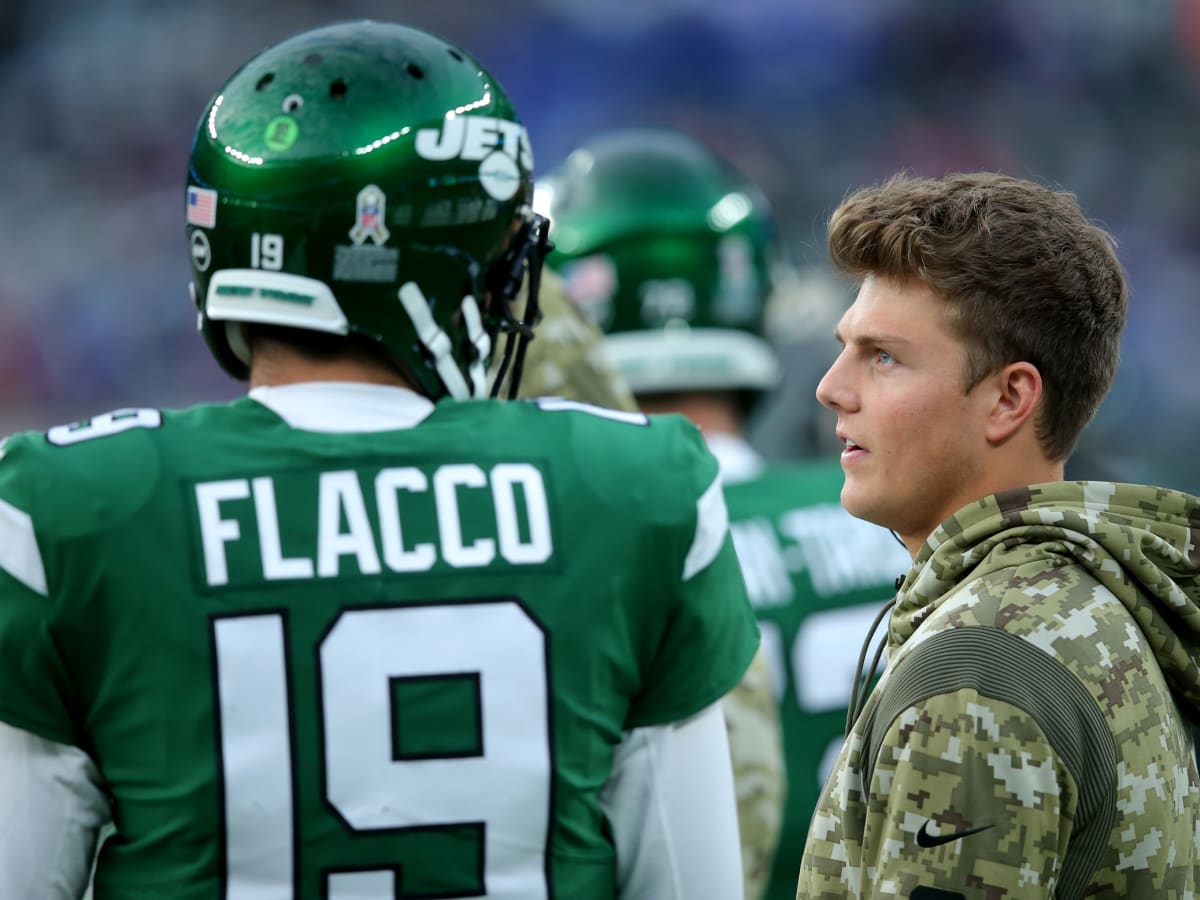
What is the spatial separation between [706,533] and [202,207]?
2.49ft

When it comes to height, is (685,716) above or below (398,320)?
below

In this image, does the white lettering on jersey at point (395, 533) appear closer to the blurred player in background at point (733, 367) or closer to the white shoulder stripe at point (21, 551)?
the white shoulder stripe at point (21, 551)

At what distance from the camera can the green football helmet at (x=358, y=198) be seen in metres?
1.95

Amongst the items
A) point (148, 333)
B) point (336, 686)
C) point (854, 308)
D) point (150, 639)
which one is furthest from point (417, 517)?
point (148, 333)

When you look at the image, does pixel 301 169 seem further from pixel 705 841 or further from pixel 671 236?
pixel 671 236

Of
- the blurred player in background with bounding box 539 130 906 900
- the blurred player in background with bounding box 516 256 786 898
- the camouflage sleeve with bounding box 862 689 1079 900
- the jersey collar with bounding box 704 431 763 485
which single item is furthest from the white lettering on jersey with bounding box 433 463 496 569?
the jersey collar with bounding box 704 431 763 485

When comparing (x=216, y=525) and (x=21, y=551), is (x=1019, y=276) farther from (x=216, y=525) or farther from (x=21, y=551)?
(x=21, y=551)

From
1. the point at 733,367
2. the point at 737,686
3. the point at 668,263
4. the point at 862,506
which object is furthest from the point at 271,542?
the point at 668,263

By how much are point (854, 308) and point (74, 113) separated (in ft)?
36.5

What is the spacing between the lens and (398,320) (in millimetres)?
1991

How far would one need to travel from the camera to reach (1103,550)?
5.60 ft

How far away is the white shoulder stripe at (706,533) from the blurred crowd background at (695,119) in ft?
28.9

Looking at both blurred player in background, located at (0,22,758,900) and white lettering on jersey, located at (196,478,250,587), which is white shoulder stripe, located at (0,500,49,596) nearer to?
blurred player in background, located at (0,22,758,900)

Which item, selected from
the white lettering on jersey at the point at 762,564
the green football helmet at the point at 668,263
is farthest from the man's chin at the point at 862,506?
the green football helmet at the point at 668,263
